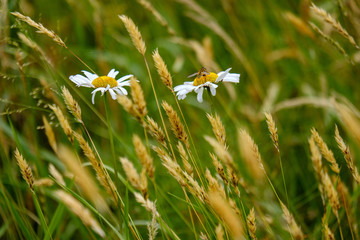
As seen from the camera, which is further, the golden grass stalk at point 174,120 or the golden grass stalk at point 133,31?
the golden grass stalk at point 133,31

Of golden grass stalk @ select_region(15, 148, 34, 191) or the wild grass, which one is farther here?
the wild grass

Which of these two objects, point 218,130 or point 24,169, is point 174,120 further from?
point 24,169

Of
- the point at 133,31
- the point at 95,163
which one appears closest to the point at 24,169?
the point at 95,163

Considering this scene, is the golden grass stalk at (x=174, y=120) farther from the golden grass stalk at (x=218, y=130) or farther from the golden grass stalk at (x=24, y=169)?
the golden grass stalk at (x=24, y=169)

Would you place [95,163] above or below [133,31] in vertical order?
below

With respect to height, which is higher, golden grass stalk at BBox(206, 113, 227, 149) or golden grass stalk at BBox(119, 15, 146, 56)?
golden grass stalk at BBox(119, 15, 146, 56)

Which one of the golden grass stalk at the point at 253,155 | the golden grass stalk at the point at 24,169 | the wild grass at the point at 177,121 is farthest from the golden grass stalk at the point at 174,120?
the golden grass stalk at the point at 24,169

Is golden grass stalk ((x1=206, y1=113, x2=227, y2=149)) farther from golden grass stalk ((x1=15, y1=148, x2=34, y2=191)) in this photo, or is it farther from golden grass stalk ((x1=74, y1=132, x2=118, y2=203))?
golden grass stalk ((x1=15, y1=148, x2=34, y2=191))

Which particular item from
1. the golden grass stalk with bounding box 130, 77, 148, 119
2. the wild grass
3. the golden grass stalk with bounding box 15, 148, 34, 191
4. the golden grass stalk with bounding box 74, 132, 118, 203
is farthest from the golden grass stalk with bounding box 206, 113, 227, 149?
the golden grass stalk with bounding box 15, 148, 34, 191

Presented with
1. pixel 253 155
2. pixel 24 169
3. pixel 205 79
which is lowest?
pixel 24 169
